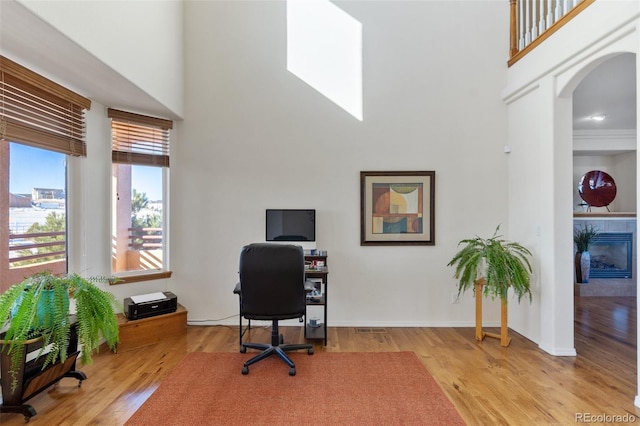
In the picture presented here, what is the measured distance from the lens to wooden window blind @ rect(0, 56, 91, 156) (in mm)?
2441

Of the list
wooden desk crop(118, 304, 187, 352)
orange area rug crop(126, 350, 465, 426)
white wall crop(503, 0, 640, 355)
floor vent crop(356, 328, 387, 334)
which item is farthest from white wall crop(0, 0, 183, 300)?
white wall crop(503, 0, 640, 355)

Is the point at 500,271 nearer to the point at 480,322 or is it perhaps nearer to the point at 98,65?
the point at 480,322

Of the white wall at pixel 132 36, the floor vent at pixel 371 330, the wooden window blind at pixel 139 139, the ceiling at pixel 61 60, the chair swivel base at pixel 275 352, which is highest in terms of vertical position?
the white wall at pixel 132 36

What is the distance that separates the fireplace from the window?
7.32 m

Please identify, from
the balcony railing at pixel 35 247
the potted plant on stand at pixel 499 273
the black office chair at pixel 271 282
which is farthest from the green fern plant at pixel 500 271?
the balcony railing at pixel 35 247

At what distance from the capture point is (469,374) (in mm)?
2711

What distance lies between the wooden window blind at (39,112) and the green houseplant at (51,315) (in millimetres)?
1208

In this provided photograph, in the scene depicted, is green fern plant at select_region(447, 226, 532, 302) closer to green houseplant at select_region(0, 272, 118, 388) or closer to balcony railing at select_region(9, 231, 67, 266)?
green houseplant at select_region(0, 272, 118, 388)

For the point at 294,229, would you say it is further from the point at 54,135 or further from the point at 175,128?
the point at 54,135

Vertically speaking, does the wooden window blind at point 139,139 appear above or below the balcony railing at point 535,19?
below

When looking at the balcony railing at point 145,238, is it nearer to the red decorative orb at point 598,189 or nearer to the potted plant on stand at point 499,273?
the potted plant on stand at point 499,273

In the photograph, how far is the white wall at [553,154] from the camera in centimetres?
270

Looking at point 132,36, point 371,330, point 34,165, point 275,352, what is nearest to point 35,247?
point 34,165

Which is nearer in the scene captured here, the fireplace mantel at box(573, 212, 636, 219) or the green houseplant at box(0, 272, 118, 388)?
the green houseplant at box(0, 272, 118, 388)
